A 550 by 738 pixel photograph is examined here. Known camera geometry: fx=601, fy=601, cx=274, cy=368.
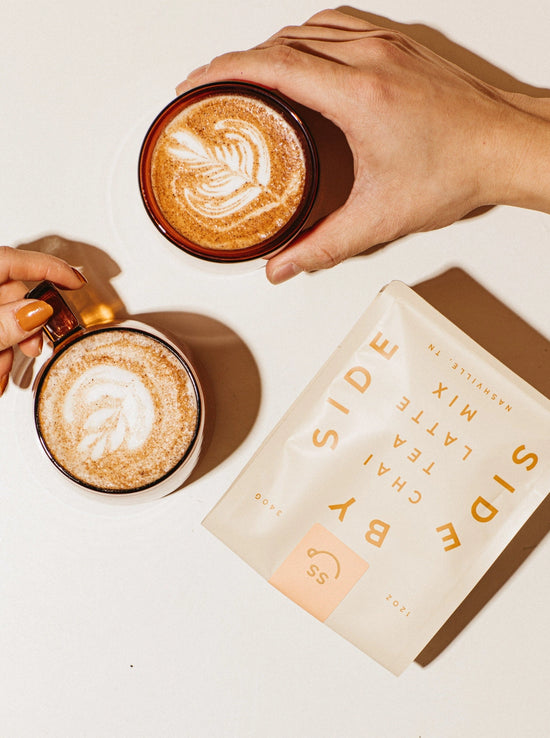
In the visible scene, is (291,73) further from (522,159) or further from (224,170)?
(522,159)

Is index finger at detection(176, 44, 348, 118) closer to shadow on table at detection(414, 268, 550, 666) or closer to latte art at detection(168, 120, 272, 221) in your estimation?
latte art at detection(168, 120, 272, 221)

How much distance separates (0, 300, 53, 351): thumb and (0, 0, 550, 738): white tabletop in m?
0.13

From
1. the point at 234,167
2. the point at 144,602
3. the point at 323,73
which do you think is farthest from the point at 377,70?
the point at 144,602

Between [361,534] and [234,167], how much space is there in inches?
17.7

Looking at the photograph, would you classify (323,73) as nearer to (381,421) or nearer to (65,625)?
(381,421)

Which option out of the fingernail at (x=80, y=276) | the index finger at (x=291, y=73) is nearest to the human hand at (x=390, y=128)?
the index finger at (x=291, y=73)

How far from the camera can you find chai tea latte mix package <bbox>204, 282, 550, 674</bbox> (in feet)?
2.27

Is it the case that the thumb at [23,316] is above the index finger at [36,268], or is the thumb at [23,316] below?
below

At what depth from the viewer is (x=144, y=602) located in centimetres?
81

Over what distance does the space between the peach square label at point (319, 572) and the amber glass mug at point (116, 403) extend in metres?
0.17

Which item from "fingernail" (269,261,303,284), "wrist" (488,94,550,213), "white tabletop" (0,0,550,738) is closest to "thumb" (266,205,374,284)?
"fingernail" (269,261,303,284)

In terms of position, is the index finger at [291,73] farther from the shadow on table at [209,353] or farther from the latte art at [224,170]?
the shadow on table at [209,353]

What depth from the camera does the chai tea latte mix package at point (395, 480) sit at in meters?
0.69

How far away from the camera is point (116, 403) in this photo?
73 cm
